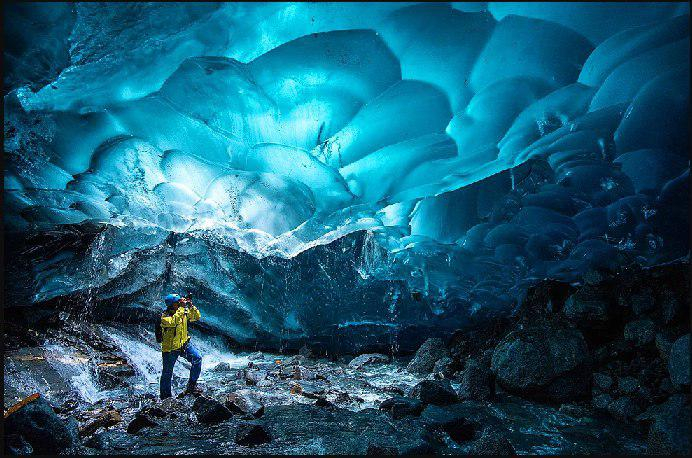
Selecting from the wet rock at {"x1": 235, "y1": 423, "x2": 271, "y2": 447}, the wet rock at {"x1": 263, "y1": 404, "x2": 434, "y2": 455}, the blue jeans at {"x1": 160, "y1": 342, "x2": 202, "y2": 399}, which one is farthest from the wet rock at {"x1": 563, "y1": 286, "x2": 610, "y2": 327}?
the blue jeans at {"x1": 160, "y1": 342, "x2": 202, "y2": 399}

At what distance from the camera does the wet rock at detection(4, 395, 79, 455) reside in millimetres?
3893

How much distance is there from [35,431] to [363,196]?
5.58m

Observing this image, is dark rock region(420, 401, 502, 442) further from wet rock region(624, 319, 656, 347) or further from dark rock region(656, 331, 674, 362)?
wet rock region(624, 319, 656, 347)

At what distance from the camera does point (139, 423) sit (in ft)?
15.9

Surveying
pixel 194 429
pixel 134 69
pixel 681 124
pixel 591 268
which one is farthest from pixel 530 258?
pixel 134 69

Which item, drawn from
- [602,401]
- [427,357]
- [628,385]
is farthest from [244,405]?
[628,385]

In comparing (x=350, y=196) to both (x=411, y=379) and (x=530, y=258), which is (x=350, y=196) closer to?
(x=530, y=258)

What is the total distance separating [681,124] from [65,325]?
1363 centimetres

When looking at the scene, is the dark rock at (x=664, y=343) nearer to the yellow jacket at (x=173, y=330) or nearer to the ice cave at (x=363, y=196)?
the ice cave at (x=363, y=196)

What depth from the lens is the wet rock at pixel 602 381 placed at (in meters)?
6.76

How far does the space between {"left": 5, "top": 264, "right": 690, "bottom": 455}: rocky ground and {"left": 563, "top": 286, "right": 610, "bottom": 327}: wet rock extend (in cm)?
3

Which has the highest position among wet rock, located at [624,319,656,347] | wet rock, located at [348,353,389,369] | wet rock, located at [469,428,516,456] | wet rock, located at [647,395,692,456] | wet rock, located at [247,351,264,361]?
wet rock, located at [624,319,656,347]

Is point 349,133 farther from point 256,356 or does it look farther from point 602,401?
point 256,356

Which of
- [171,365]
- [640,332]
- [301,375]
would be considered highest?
[640,332]
